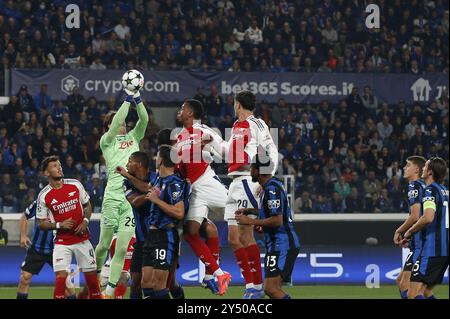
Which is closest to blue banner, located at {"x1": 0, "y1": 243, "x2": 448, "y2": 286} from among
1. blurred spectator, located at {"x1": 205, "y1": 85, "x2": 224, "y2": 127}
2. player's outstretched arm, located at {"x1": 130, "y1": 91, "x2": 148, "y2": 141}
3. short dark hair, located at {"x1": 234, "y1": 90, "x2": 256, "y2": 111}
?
blurred spectator, located at {"x1": 205, "y1": 85, "x2": 224, "y2": 127}

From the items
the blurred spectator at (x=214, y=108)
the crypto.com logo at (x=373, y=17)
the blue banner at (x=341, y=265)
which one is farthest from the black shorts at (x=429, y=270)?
the crypto.com logo at (x=373, y=17)

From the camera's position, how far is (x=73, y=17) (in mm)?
24859

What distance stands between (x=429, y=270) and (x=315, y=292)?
20.3 ft

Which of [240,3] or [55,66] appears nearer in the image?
[55,66]

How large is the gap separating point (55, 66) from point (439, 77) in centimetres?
984

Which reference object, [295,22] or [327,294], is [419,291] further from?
[295,22]

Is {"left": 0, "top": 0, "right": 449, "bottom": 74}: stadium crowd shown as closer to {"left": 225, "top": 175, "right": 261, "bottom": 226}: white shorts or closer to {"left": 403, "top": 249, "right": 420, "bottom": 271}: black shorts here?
{"left": 225, "top": 175, "right": 261, "bottom": 226}: white shorts

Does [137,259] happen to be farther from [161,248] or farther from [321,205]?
[321,205]

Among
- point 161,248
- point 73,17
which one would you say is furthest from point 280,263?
point 73,17

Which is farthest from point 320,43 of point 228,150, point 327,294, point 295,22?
point 228,150

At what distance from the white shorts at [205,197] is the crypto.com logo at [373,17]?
1617cm

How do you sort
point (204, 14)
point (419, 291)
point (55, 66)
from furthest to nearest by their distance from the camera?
point (204, 14) < point (55, 66) < point (419, 291)

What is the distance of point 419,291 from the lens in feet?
37.2

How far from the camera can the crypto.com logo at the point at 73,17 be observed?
973 inches
